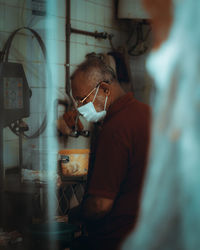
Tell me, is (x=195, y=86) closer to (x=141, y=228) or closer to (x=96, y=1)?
(x=141, y=228)

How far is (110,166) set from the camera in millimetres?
918

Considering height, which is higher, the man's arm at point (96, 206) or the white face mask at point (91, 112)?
the white face mask at point (91, 112)

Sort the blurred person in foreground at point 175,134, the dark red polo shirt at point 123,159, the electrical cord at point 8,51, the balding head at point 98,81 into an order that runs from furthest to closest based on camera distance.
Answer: the electrical cord at point 8,51
the balding head at point 98,81
the dark red polo shirt at point 123,159
the blurred person in foreground at point 175,134

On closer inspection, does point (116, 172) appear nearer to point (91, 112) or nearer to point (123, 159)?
point (123, 159)

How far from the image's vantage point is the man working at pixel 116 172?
0.91 metres

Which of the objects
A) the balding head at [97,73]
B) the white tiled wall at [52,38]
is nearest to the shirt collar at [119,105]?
the balding head at [97,73]

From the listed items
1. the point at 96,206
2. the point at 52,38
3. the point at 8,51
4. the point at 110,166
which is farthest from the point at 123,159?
the point at 52,38

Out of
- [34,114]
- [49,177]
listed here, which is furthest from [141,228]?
[34,114]

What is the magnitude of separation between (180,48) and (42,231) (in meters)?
0.85

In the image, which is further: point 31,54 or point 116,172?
point 31,54

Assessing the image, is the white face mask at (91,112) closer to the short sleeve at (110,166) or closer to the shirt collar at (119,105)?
the shirt collar at (119,105)

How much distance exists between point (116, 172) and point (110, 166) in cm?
2

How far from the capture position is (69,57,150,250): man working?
915 mm

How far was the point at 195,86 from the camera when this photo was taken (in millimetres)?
643
